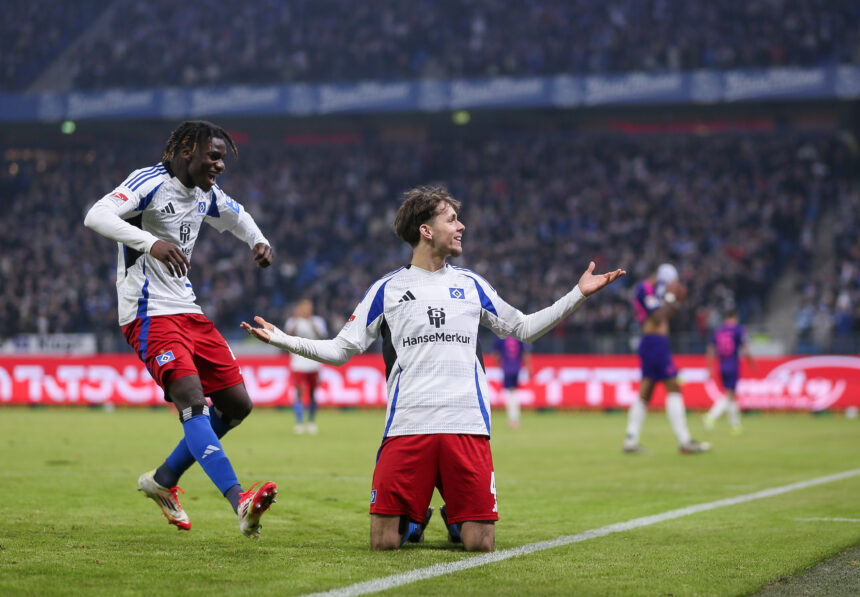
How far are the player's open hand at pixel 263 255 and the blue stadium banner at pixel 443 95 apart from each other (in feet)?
96.4

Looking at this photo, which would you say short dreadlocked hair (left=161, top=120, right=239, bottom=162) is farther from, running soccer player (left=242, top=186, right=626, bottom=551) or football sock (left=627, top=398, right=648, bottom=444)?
football sock (left=627, top=398, right=648, bottom=444)

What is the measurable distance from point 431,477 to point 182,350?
1.58 meters

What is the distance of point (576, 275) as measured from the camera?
103ft

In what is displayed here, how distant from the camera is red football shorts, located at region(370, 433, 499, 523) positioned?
19.2 feet

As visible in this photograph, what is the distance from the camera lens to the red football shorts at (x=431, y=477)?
587 centimetres

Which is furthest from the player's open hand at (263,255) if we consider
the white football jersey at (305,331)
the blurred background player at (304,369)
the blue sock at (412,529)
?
the white football jersey at (305,331)

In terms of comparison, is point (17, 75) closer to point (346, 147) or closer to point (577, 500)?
point (346, 147)

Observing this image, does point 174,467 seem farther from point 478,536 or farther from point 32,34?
point 32,34

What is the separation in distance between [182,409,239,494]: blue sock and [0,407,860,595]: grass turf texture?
1.22ft

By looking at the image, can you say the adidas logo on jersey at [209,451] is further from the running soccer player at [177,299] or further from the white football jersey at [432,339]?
the white football jersey at [432,339]

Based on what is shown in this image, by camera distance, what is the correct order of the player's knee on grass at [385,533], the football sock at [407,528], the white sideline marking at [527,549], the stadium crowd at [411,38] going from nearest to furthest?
the white sideline marking at [527,549] → the player's knee on grass at [385,533] → the football sock at [407,528] → the stadium crowd at [411,38]

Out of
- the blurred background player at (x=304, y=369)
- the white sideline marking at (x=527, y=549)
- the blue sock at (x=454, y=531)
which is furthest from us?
the blurred background player at (x=304, y=369)

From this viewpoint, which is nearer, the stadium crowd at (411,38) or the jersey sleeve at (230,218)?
the jersey sleeve at (230,218)

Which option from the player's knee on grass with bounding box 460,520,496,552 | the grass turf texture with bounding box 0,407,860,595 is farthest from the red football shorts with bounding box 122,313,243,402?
the player's knee on grass with bounding box 460,520,496,552
